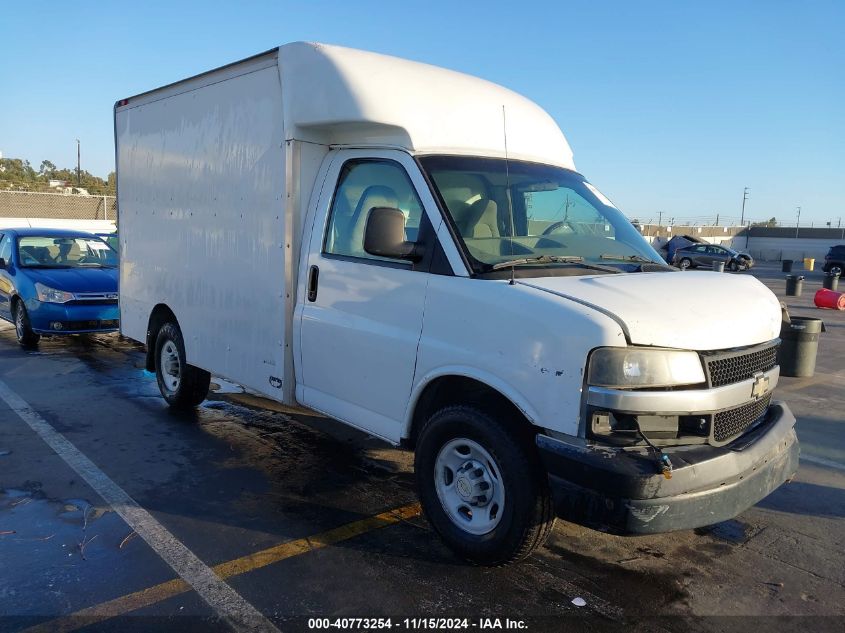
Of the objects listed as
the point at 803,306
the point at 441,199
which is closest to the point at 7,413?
the point at 441,199

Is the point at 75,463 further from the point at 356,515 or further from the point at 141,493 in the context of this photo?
the point at 356,515

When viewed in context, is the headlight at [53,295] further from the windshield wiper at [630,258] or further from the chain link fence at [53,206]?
the chain link fence at [53,206]

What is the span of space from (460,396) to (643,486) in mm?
1180

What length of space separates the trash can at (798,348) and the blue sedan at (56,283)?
9.35 meters

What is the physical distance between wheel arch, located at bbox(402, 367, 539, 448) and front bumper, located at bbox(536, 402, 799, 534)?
0.24m

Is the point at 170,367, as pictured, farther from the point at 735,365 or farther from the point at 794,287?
the point at 794,287

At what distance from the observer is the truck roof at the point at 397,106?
13.7ft

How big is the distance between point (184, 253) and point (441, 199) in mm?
3218

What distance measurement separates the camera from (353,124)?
4406mm

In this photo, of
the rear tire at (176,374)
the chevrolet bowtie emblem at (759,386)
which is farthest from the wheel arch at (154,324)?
the chevrolet bowtie emblem at (759,386)

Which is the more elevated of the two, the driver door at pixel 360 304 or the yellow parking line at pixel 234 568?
the driver door at pixel 360 304

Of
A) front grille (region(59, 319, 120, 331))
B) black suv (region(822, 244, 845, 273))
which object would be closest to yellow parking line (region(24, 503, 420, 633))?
front grille (region(59, 319, 120, 331))

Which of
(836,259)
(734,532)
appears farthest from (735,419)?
(836,259)

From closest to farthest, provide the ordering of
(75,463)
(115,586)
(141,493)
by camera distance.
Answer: (115,586), (141,493), (75,463)
